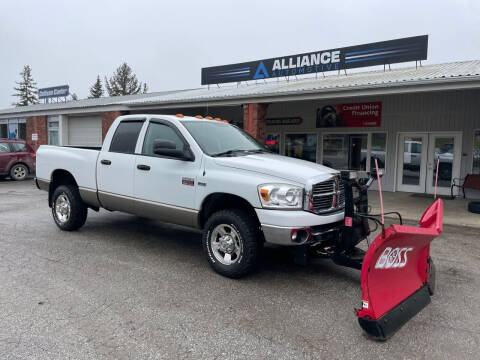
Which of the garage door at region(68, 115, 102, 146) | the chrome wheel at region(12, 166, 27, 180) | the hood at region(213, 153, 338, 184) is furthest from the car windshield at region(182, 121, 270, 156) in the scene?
the garage door at region(68, 115, 102, 146)

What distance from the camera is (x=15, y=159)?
1546cm

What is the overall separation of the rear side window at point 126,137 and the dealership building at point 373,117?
645 centimetres

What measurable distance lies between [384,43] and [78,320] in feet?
51.7

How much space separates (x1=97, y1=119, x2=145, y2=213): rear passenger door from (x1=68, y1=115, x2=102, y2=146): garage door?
47.4 feet

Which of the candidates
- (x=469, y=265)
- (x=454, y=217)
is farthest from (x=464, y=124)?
(x=469, y=265)

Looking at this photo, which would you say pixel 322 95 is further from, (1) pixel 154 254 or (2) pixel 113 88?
(2) pixel 113 88

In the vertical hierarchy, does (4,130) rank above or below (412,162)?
above

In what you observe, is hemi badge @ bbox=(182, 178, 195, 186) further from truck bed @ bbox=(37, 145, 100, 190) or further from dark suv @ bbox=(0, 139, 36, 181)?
dark suv @ bbox=(0, 139, 36, 181)

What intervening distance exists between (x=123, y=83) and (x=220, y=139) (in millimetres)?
67838

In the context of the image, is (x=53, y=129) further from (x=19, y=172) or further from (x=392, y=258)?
(x=392, y=258)

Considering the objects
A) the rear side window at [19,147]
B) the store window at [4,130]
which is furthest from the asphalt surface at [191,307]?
the store window at [4,130]

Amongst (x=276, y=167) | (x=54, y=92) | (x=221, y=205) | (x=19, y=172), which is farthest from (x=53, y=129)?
(x=276, y=167)

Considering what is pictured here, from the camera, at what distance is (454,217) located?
29.8 feet

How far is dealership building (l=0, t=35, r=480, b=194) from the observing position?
438 inches
